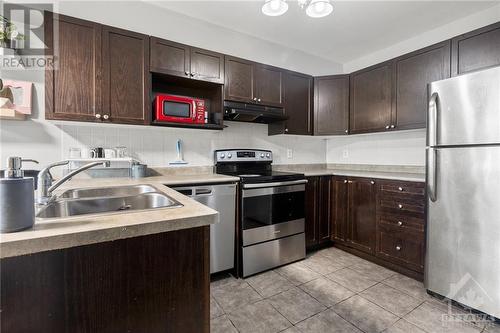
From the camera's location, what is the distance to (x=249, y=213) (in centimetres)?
224

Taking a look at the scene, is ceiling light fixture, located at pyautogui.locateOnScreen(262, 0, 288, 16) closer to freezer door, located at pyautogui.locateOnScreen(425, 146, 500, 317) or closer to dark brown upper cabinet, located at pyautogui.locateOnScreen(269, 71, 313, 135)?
dark brown upper cabinet, located at pyautogui.locateOnScreen(269, 71, 313, 135)

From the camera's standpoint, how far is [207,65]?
7.61ft

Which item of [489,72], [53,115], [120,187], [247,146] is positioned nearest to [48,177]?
[120,187]

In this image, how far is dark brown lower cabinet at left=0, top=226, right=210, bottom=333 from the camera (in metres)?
0.61

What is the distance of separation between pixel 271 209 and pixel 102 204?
59.1 inches

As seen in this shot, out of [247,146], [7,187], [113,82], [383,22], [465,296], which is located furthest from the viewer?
[247,146]

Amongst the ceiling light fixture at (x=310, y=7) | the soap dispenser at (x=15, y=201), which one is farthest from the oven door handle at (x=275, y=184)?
the soap dispenser at (x=15, y=201)

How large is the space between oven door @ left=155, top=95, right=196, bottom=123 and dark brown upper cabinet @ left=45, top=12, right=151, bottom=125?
0.10 m

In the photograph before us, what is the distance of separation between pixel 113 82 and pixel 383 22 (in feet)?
9.06

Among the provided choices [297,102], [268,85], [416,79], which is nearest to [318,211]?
[297,102]

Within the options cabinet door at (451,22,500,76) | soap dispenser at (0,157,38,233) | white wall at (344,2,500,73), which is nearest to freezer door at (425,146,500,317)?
cabinet door at (451,22,500,76)

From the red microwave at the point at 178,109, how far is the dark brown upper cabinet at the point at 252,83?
0.35 metres

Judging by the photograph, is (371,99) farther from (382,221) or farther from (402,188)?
(382,221)

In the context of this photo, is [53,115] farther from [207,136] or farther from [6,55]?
[207,136]
